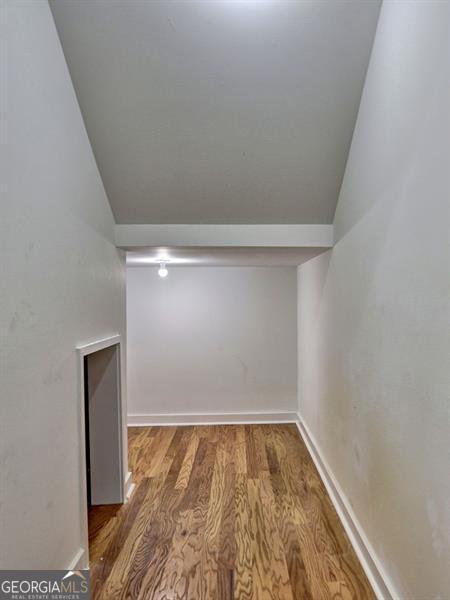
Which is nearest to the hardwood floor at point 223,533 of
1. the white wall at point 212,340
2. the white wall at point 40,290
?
the white wall at point 40,290

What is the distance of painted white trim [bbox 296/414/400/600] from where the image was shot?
1552mm

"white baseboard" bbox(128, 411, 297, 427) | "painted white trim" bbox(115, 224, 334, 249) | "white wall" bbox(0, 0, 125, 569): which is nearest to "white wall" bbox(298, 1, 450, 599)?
"painted white trim" bbox(115, 224, 334, 249)

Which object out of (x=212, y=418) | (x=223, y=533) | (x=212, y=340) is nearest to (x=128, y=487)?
(x=223, y=533)

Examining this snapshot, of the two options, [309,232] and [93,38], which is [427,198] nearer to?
[309,232]

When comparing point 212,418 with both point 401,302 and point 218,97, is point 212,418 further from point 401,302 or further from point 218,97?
point 218,97

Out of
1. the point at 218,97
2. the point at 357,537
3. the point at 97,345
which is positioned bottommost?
the point at 357,537

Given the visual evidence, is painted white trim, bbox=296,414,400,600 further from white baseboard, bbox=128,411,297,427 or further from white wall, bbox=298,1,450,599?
white baseboard, bbox=128,411,297,427

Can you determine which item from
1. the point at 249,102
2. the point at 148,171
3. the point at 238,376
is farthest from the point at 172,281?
the point at 249,102

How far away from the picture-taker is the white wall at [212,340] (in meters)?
3.95

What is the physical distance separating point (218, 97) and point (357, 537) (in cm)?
269

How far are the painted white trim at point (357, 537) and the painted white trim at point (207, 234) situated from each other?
1911mm

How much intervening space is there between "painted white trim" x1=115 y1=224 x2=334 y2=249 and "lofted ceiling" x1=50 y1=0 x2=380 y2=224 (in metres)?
0.11

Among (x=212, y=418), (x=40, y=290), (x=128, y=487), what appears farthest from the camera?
(x=212, y=418)

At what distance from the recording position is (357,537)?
1.88 metres
